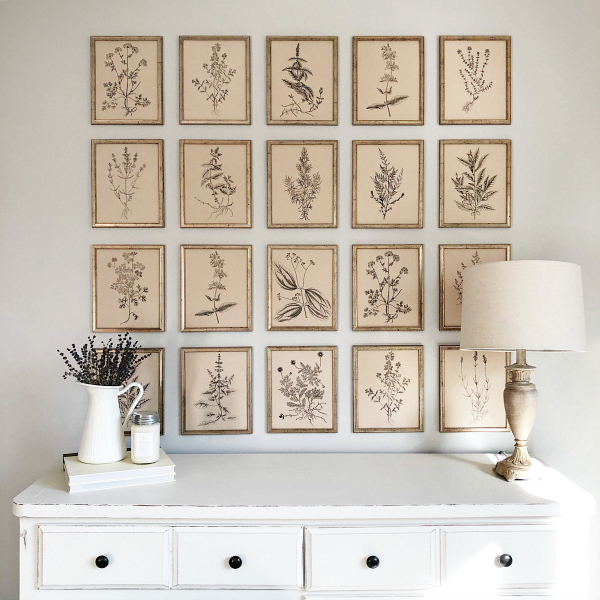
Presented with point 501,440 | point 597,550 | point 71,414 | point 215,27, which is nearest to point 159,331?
point 71,414

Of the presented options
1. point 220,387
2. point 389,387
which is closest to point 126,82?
point 220,387

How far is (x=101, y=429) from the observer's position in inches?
59.4

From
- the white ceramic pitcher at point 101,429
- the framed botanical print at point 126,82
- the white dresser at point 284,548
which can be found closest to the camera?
the white dresser at point 284,548

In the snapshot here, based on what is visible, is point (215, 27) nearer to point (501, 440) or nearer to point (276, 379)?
point (276, 379)

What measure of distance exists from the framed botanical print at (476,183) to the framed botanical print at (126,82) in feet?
3.70

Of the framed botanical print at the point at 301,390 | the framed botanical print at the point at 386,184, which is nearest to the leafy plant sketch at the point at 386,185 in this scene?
the framed botanical print at the point at 386,184

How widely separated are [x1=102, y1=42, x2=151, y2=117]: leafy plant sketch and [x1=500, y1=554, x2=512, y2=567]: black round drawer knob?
1.93 meters

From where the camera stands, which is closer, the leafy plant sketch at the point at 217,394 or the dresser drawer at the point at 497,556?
the dresser drawer at the point at 497,556

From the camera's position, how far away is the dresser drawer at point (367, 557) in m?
1.33

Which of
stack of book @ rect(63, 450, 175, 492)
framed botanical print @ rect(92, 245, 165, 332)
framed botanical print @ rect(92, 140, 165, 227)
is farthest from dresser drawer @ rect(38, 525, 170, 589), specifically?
framed botanical print @ rect(92, 140, 165, 227)

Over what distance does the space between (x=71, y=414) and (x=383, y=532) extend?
123 centimetres

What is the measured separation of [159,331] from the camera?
1790 mm

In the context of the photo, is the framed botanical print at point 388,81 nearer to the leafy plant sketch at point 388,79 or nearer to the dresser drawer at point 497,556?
the leafy plant sketch at point 388,79

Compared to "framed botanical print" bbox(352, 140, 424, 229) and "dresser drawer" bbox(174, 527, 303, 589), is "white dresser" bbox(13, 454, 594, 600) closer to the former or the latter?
"dresser drawer" bbox(174, 527, 303, 589)
